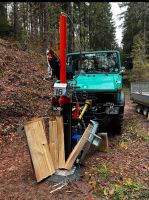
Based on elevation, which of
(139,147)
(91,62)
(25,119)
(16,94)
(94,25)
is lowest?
(139,147)

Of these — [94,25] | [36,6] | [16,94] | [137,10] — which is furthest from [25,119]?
[94,25]

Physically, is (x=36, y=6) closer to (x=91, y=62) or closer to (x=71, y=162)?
(x=91, y=62)

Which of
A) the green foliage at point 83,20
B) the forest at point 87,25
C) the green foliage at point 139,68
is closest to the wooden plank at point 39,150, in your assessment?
the forest at point 87,25

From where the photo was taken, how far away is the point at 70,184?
17.0 ft

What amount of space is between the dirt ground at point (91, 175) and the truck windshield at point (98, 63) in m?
2.65

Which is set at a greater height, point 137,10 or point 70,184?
point 137,10

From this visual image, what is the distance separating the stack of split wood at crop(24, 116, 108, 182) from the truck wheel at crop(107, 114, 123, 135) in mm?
2406

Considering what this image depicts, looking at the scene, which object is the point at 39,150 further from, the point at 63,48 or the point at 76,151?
the point at 63,48

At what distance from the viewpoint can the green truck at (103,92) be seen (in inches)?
314

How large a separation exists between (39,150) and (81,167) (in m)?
1.07

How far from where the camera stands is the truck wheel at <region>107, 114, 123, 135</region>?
8164mm

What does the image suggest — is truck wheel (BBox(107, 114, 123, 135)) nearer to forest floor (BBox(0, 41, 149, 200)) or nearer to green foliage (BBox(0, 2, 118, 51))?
forest floor (BBox(0, 41, 149, 200))

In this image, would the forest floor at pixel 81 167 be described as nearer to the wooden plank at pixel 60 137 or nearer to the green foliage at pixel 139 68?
the wooden plank at pixel 60 137

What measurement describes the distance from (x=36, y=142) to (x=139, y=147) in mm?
3303
